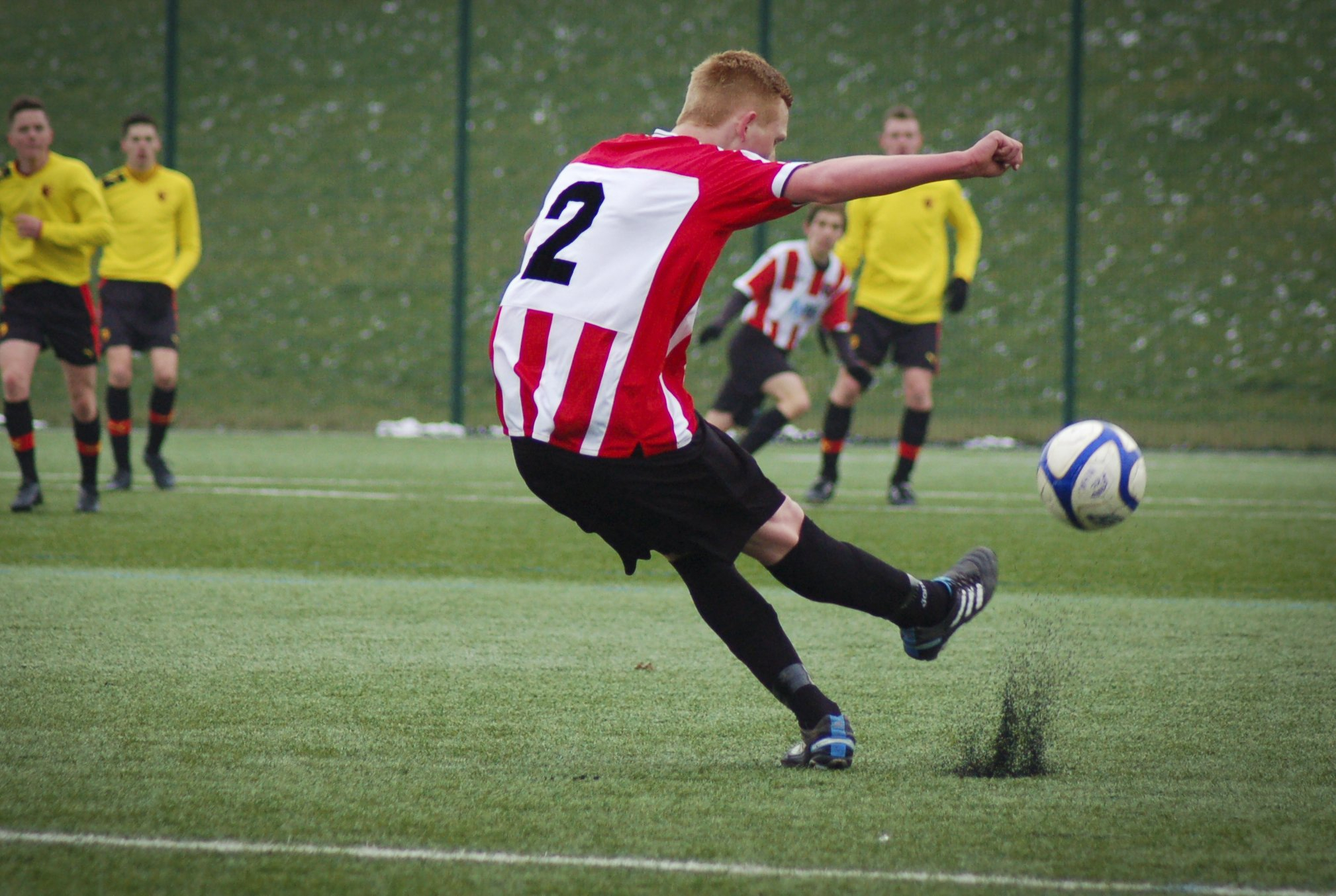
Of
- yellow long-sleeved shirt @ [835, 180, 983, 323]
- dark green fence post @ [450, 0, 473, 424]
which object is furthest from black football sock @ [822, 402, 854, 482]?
dark green fence post @ [450, 0, 473, 424]

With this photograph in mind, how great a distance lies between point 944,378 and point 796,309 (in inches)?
304

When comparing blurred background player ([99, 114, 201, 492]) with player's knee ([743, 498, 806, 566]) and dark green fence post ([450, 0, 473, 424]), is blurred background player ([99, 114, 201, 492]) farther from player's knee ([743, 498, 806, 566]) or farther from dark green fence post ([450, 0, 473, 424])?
player's knee ([743, 498, 806, 566])

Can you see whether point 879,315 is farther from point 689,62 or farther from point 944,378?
point 689,62

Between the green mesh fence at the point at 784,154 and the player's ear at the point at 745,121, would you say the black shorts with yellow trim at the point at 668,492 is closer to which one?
the player's ear at the point at 745,121

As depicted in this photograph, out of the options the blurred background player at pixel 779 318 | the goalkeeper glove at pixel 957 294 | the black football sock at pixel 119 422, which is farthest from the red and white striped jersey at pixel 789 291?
the black football sock at pixel 119 422

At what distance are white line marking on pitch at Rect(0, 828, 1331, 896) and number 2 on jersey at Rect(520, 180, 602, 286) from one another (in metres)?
1.15

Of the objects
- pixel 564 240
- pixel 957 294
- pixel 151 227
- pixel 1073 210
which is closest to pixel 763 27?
pixel 1073 210

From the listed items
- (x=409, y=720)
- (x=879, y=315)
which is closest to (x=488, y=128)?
(x=879, y=315)

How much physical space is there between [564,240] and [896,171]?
0.68 meters

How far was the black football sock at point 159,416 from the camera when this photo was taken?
873cm

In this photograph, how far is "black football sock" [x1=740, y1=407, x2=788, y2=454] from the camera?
28.5 feet

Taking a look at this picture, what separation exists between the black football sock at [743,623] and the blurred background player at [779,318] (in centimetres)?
547

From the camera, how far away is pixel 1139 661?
4141mm

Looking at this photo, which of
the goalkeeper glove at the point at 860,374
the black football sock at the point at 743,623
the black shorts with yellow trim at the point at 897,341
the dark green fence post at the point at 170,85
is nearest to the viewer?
the black football sock at the point at 743,623
